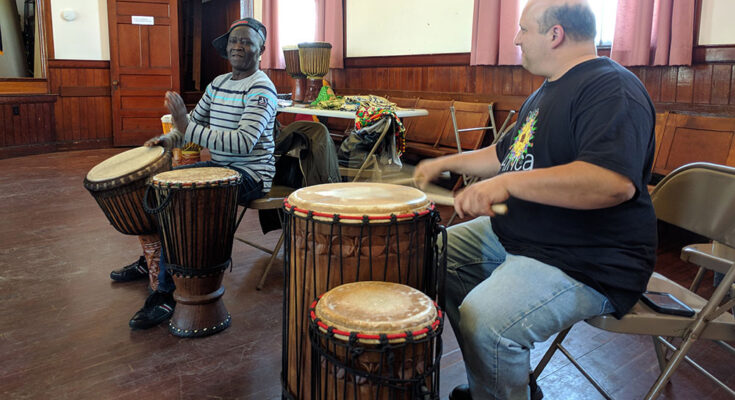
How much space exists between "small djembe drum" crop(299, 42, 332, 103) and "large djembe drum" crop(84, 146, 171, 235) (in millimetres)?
2670

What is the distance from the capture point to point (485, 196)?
132cm

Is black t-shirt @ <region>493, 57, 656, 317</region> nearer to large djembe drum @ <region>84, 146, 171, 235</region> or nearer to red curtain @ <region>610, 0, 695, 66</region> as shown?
large djembe drum @ <region>84, 146, 171, 235</region>

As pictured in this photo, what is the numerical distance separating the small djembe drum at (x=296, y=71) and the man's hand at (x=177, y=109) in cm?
271

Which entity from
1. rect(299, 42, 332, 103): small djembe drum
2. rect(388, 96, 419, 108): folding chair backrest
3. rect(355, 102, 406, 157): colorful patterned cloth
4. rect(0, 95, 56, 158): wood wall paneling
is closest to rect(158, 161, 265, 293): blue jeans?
rect(355, 102, 406, 157): colorful patterned cloth

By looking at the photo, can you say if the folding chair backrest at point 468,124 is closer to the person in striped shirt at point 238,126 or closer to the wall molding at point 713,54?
the wall molding at point 713,54

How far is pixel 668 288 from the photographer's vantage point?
62.9 inches

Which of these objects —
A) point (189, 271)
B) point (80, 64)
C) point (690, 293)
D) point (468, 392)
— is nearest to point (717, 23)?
point (690, 293)

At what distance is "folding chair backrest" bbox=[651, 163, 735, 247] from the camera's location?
4.85 feet

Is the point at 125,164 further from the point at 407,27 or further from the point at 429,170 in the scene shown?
the point at 407,27

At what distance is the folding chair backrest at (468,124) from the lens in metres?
4.89

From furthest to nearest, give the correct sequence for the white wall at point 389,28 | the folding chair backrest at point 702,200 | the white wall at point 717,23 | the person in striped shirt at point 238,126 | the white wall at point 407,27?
the white wall at point 407,27 → the white wall at point 389,28 → the white wall at point 717,23 → the person in striped shirt at point 238,126 → the folding chair backrest at point 702,200

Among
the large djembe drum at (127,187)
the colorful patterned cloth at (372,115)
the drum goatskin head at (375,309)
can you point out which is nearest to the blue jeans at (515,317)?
the drum goatskin head at (375,309)

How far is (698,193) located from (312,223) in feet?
3.50

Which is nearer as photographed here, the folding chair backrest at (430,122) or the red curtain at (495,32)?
the red curtain at (495,32)
